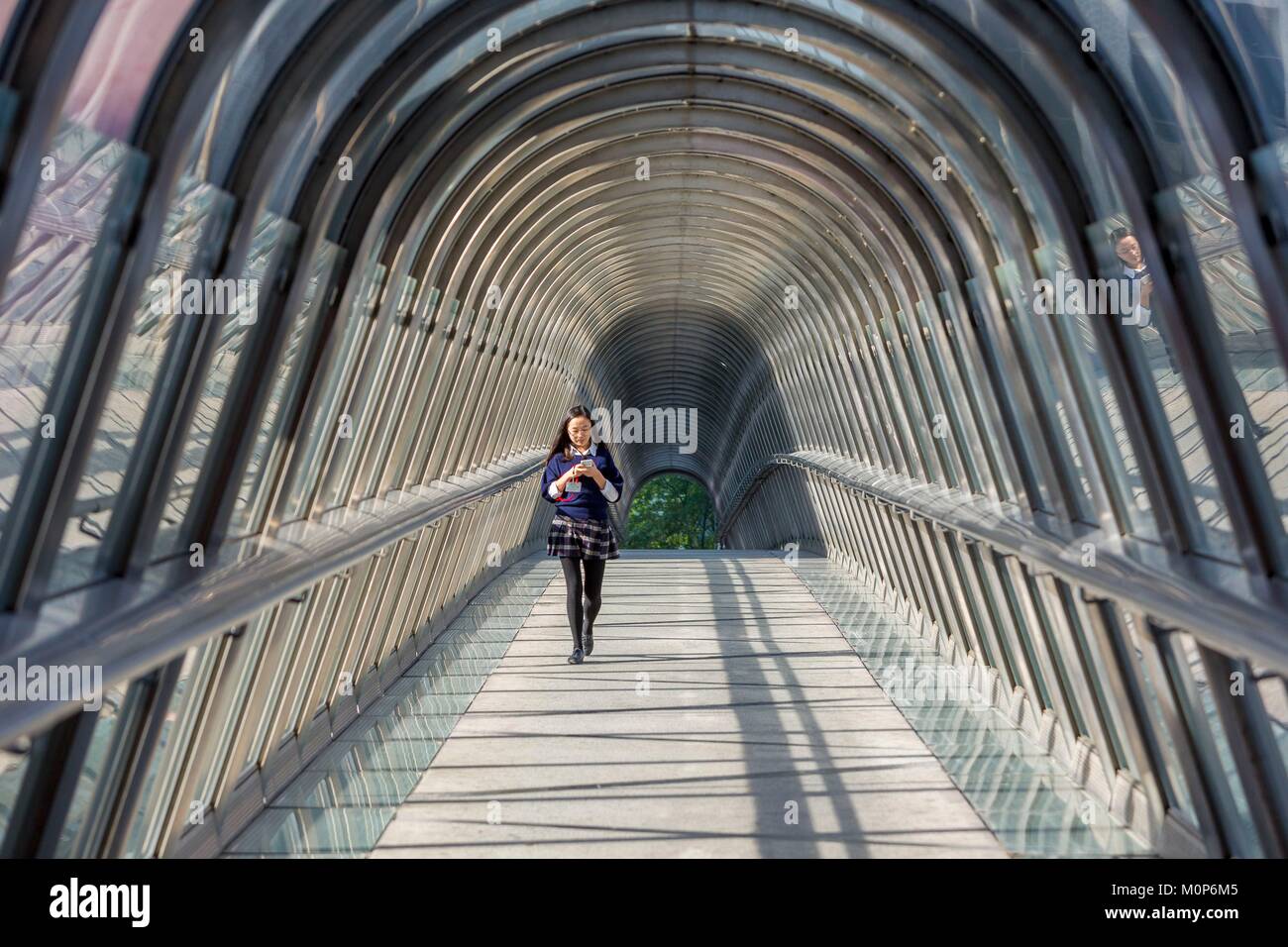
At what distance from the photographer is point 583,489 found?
10.2m

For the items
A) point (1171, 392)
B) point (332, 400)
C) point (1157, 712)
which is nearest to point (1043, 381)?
point (1171, 392)

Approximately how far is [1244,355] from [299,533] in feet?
16.1

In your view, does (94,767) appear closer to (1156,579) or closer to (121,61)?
(121,61)

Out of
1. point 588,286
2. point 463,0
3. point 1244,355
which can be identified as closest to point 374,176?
point 463,0

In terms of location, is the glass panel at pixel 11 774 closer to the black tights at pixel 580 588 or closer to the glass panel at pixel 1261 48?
the glass panel at pixel 1261 48

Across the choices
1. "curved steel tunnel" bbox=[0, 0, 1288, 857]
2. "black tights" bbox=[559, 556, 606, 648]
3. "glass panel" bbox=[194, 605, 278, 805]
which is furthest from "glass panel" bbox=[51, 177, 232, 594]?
"black tights" bbox=[559, 556, 606, 648]

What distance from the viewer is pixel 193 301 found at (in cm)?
565

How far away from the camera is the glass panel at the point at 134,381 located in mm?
5074

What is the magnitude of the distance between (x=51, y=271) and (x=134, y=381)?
92 centimetres

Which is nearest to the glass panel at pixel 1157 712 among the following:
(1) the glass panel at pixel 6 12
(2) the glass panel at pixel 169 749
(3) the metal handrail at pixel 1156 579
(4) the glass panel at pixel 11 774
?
(3) the metal handrail at pixel 1156 579

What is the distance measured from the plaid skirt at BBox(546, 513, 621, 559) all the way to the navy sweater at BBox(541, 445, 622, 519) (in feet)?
0.17
